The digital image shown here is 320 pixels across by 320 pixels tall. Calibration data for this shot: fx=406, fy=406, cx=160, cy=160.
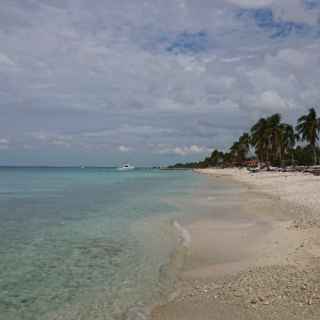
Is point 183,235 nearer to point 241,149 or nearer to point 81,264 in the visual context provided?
point 81,264

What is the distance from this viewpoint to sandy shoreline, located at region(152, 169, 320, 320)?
7086mm

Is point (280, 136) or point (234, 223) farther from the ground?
point (280, 136)

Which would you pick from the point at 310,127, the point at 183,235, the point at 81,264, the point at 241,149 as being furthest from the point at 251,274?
the point at 241,149

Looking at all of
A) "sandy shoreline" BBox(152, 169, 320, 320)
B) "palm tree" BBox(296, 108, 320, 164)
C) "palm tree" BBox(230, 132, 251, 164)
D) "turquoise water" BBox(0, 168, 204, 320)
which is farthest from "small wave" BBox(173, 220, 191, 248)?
"palm tree" BBox(230, 132, 251, 164)

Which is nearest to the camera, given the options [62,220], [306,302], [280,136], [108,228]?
[306,302]

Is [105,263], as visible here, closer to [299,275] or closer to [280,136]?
[299,275]

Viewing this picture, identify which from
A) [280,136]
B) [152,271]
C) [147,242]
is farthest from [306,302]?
[280,136]

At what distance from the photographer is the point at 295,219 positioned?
18062mm

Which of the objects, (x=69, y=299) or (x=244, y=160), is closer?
(x=69, y=299)

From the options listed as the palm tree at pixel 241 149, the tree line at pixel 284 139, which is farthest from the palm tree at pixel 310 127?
the palm tree at pixel 241 149

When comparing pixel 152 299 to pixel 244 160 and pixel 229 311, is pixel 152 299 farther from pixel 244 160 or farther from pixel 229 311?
pixel 244 160

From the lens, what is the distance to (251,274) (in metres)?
9.42

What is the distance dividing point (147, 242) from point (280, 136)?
79724mm

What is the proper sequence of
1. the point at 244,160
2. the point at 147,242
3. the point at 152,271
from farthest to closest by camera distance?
1. the point at 244,160
2. the point at 147,242
3. the point at 152,271
